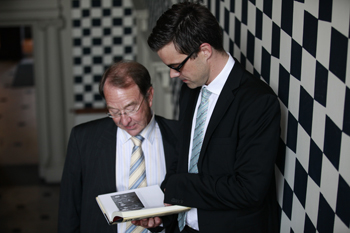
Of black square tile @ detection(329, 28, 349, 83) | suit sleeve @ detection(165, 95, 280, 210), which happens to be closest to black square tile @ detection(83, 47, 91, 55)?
suit sleeve @ detection(165, 95, 280, 210)

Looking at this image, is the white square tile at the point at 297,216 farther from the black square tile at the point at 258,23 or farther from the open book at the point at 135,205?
the black square tile at the point at 258,23

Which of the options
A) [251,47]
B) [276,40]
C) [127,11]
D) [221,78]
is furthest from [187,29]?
[127,11]

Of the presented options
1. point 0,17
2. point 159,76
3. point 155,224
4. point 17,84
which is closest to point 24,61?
point 17,84

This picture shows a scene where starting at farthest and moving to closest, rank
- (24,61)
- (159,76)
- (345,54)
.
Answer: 1. (24,61)
2. (159,76)
3. (345,54)

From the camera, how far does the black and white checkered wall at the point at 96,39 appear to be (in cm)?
580

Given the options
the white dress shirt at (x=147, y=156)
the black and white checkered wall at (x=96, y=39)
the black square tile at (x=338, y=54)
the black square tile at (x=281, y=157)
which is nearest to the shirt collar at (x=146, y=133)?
the white dress shirt at (x=147, y=156)

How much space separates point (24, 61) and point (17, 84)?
3.27 meters

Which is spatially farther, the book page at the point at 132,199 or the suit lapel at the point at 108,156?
the suit lapel at the point at 108,156

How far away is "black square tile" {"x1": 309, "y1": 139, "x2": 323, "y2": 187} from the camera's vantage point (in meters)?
1.26

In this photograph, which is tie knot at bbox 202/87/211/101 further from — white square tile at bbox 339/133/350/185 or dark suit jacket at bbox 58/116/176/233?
white square tile at bbox 339/133/350/185

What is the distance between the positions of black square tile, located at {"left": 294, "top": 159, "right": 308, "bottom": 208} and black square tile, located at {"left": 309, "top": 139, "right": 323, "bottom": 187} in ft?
0.19

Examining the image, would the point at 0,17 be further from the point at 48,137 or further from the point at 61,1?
the point at 48,137

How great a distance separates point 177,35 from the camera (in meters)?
1.46

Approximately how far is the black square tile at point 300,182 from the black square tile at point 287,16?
1.57 feet
